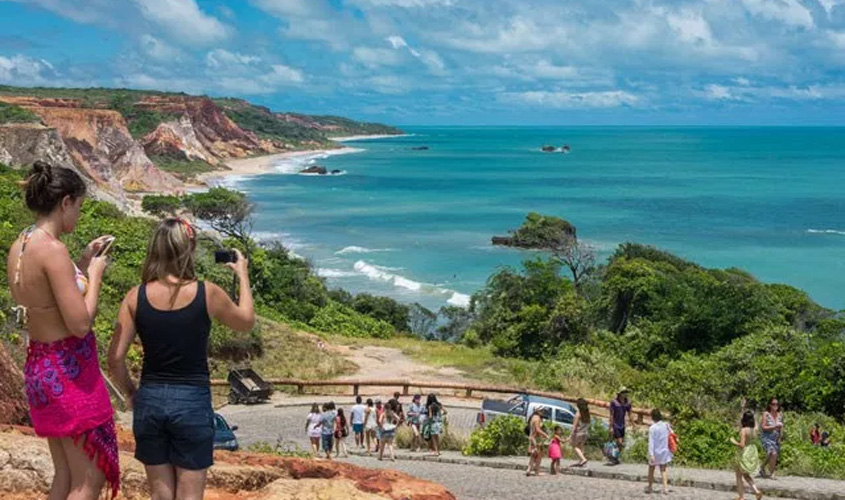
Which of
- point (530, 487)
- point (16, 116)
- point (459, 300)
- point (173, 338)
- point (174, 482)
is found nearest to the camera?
point (173, 338)

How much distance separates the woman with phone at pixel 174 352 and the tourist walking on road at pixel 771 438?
31.1 ft

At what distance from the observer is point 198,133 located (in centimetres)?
14025

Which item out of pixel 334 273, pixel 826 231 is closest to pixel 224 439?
pixel 334 273

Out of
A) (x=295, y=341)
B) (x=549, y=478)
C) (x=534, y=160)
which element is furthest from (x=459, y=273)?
(x=534, y=160)

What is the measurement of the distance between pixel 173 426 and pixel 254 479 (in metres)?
2.16

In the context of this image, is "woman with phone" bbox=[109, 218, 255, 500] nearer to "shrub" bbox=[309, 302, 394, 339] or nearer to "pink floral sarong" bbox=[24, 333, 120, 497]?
"pink floral sarong" bbox=[24, 333, 120, 497]

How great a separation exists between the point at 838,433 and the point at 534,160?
159 meters

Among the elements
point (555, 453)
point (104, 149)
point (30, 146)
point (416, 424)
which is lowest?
point (416, 424)

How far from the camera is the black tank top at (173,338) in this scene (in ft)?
12.7

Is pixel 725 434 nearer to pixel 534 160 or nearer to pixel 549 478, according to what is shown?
pixel 549 478

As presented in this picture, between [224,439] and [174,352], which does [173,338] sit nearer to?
[174,352]

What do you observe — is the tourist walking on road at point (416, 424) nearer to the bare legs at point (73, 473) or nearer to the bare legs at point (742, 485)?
the bare legs at point (742, 485)

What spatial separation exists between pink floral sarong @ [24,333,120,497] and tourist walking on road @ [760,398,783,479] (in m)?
9.79

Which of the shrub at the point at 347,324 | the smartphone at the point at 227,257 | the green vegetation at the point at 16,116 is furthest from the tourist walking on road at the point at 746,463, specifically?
the green vegetation at the point at 16,116
